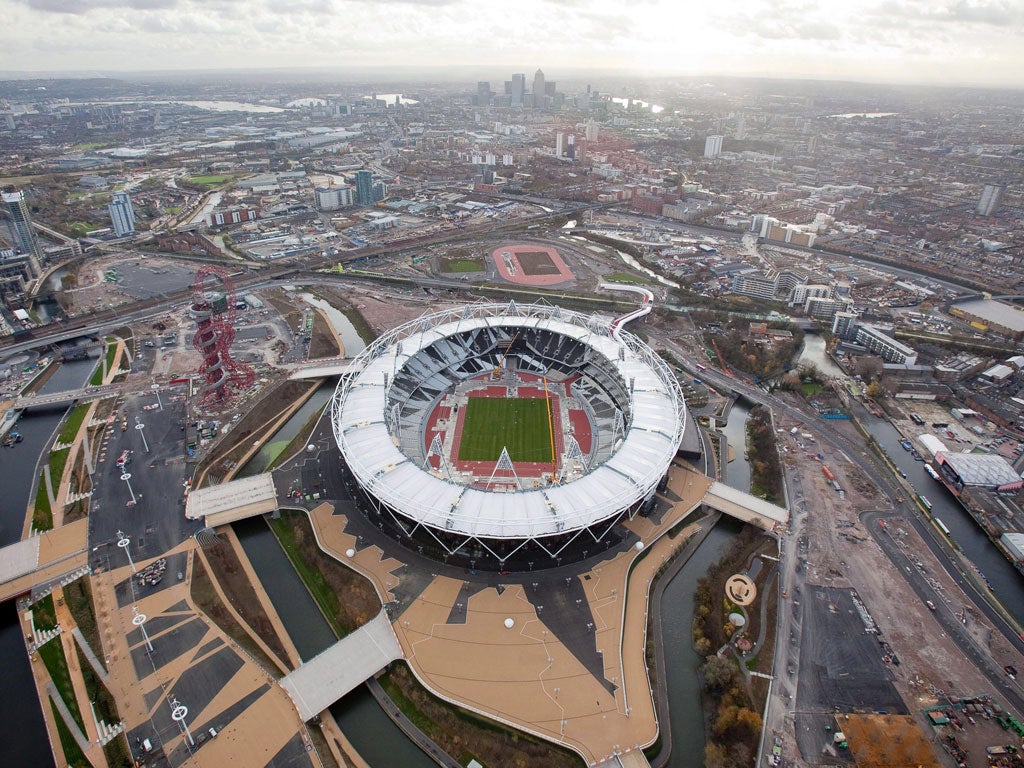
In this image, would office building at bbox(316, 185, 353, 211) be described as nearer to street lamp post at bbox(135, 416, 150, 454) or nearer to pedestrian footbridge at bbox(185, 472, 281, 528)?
street lamp post at bbox(135, 416, 150, 454)

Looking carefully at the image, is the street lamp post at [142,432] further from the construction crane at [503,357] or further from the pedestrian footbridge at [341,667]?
the construction crane at [503,357]

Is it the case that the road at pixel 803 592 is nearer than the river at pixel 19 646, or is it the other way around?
the river at pixel 19 646

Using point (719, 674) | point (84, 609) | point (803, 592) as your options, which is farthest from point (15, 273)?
point (803, 592)

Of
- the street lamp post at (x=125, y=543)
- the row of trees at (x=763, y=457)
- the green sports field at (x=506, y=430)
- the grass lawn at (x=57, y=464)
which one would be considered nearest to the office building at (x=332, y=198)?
the green sports field at (x=506, y=430)

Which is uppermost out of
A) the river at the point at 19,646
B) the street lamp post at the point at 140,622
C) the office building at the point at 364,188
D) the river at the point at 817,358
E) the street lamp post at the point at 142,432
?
the office building at the point at 364,188

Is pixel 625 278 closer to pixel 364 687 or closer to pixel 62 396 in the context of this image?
pixel 364 687
